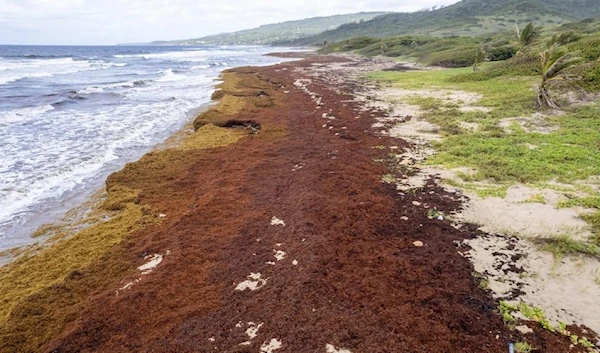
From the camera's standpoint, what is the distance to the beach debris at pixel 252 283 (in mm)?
5922

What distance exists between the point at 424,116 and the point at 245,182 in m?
10.3

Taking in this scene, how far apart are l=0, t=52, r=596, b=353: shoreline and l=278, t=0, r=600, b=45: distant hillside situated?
89736 millimetres

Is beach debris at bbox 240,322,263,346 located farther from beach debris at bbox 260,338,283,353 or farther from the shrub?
the shrub

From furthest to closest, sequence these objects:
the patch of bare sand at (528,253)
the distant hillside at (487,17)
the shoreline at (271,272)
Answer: the distant hillside at (487,17)
the patch of bare sand at (528,253)
the shoreline at (271,272)

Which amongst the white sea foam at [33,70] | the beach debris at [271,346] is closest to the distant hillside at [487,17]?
the white sea foam at [33,70]

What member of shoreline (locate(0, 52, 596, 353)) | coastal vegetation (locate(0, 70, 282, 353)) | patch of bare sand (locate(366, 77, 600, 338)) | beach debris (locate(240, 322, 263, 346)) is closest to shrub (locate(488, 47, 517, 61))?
patch of bare sand (locate(366, 77, 600, 338))

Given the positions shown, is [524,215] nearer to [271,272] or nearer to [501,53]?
[271,272]

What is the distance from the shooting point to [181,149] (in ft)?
44.5

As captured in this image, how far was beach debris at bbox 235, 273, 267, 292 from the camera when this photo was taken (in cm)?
592

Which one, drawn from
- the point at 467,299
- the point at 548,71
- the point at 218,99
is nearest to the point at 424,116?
the point at 548,71

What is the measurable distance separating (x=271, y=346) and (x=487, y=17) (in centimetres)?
11407

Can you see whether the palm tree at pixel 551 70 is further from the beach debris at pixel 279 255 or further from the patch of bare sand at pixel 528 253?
the beach debris at pixel 279 255

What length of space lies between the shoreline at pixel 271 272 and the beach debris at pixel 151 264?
0.08 feet

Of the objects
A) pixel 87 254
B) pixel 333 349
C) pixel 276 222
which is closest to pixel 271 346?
pixel 333 349
